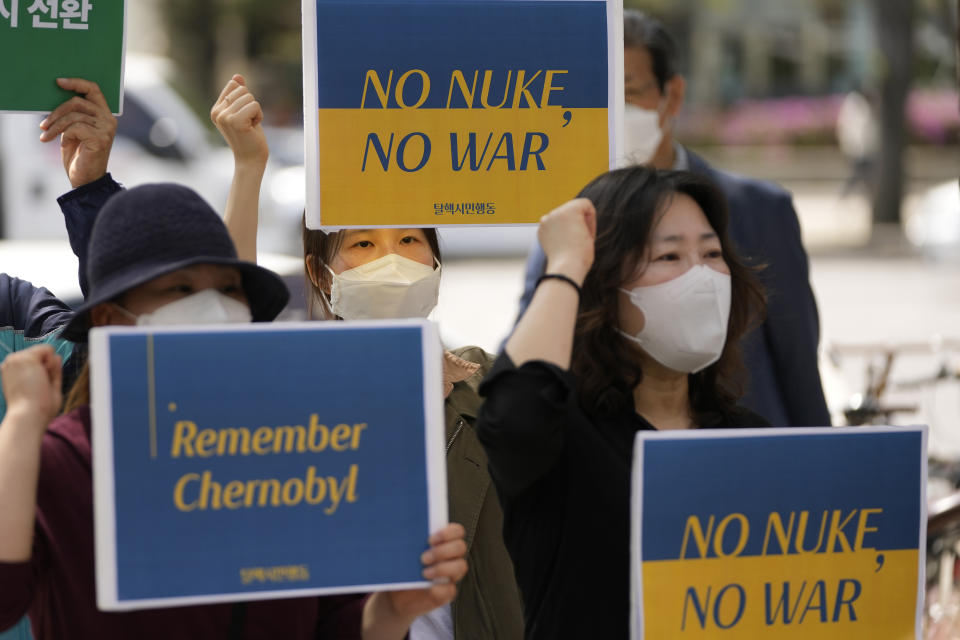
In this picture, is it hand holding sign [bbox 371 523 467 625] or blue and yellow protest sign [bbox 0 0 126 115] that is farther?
blue and yellow protest sign [bbox 0 0 126 115]

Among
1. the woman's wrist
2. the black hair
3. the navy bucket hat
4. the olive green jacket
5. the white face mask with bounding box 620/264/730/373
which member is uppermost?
the black hair

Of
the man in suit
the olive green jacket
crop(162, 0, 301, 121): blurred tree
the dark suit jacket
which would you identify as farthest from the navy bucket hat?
crop(162, 0, 301, 121): blurred tree

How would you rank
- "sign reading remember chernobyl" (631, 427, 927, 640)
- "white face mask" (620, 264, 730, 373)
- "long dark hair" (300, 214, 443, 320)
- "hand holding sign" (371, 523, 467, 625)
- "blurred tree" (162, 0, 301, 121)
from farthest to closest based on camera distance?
1. "blurred tree" (162, 0, 301, 121)
2. "long dark hair" (300, 214, 443, 320)
3. "white face mask" (620, 264, 730, 373)
4. "sign reading remember chernobyl" (631, 427, 927, 640)
5. "hand holding sign" (371, 523, 467, 625)

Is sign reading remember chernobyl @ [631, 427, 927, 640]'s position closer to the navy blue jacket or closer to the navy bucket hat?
the navy bucket hat

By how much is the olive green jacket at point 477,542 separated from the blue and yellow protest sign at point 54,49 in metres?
0.97

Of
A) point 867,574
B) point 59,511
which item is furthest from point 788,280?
point 59,511

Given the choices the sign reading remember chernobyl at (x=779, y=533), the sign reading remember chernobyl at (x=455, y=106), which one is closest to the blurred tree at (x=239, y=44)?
the sign reading remember chernobyl at (x=455, y=106)

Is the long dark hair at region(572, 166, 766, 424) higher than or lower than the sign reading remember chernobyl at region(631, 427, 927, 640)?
higher

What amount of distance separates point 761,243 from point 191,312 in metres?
2.24

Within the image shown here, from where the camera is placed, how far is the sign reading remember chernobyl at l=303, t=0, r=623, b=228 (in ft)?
9.00

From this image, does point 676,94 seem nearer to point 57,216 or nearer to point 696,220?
point 696,220

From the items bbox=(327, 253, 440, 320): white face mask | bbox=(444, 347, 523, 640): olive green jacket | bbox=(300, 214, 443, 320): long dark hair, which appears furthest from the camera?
bbox=(300, 214, 443, 320): long dark hair

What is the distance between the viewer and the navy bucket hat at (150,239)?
83.5 inches

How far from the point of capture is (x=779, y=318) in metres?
3.91
